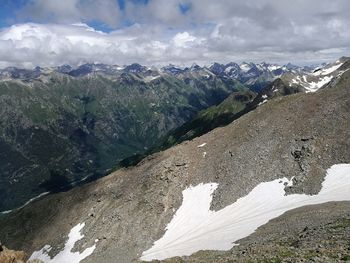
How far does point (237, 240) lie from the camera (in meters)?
65.1

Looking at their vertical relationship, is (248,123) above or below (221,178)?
above

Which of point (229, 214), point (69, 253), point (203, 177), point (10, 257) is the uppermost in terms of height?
point (10, 257)

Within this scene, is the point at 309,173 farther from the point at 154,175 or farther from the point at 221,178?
the point at 154,175

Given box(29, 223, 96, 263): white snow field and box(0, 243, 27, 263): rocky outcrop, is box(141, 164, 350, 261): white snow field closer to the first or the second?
box(29, 223, 96, 263): white snow field

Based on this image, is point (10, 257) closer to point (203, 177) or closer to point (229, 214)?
point (229, 214)

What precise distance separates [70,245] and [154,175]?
76.2 feet

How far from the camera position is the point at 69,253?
295 ft

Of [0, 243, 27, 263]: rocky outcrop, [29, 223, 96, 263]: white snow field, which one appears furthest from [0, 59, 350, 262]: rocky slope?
[0, 243, 27, 263]: rocky outcrop

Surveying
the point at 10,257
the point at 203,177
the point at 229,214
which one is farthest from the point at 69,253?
the point at 10,257

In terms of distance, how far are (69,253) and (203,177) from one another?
31.9 meters

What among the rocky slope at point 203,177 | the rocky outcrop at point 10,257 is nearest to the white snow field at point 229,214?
the rocky slope at point 203,177

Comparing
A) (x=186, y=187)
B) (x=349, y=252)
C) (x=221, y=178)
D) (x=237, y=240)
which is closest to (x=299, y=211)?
(x=237, y=240)

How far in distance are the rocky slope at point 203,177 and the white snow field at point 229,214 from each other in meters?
1.65

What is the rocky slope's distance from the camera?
85312 millimetres
